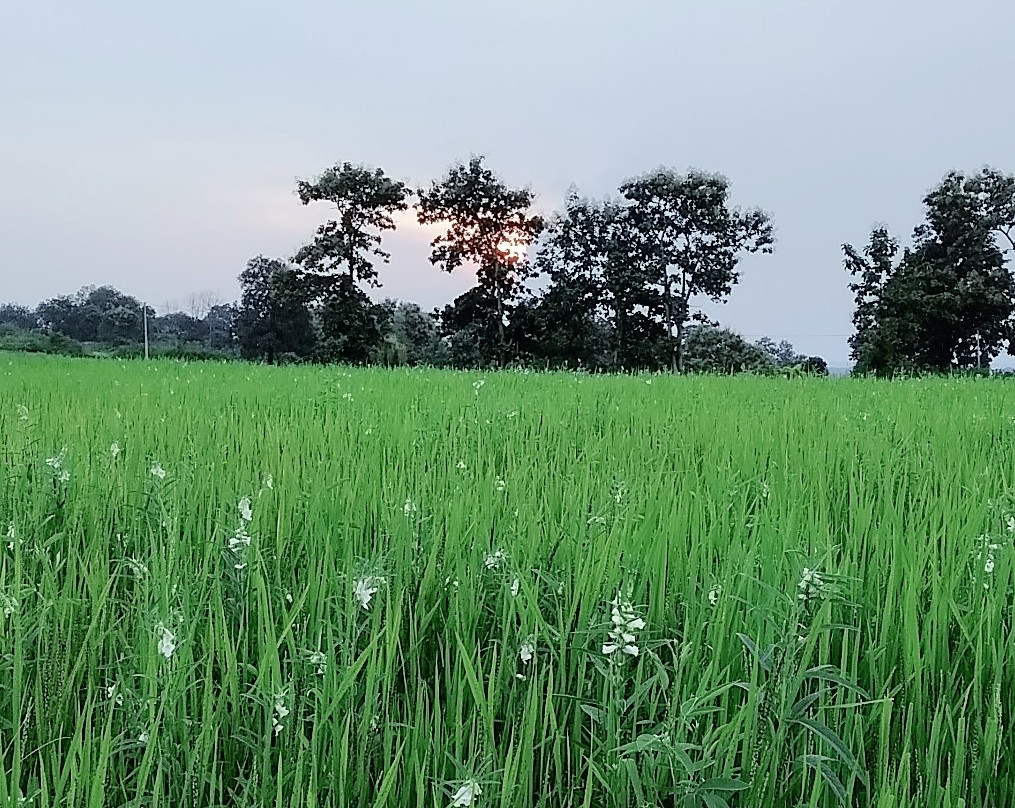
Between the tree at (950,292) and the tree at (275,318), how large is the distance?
2713 cm

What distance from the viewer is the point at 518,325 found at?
3606 cm

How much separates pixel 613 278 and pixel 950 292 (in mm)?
15218

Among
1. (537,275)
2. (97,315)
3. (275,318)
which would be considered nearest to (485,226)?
(537,275)

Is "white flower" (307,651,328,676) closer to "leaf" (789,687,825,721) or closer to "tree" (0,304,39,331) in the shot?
"leaf" (789,687,825,721)

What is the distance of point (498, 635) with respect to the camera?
156cm

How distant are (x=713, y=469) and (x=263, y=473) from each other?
1844 millimetres

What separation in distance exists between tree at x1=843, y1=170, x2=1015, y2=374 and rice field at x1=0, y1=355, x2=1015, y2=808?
34.4 m

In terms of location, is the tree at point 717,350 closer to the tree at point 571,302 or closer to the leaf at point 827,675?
the tree at point 571,302

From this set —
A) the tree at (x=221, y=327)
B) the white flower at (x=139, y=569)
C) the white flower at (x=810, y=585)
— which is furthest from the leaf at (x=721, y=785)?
the tree at (x=221, y=327)

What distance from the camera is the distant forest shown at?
34250mm

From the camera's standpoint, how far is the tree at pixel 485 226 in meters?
36.1

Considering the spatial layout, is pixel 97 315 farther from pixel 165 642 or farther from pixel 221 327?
pixel 165 642

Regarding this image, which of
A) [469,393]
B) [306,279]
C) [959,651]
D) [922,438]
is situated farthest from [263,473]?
[306,279]

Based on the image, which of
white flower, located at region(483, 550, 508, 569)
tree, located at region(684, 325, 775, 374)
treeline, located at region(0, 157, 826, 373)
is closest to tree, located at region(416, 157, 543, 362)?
treeline, located at region(0, 157, 826, 373)
